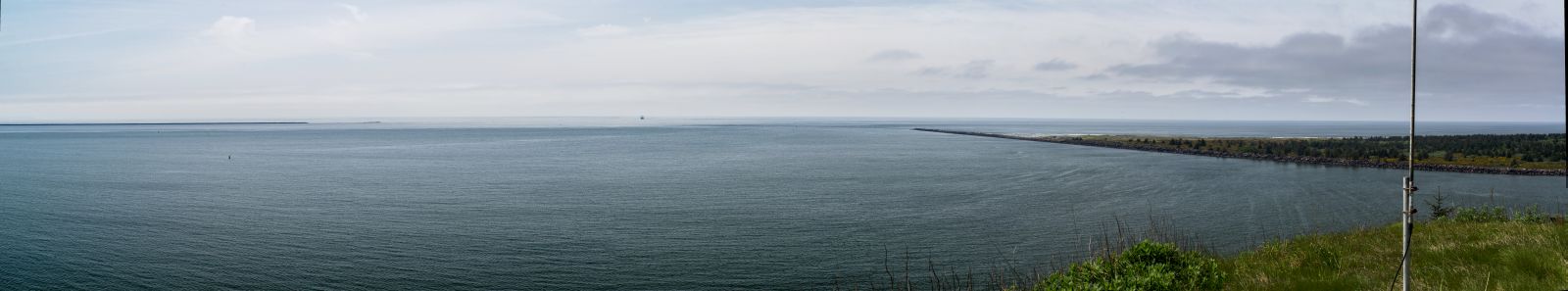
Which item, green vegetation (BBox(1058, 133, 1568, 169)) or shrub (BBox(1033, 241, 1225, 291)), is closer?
shrub (BBox(1033, 241, 1225, 291))

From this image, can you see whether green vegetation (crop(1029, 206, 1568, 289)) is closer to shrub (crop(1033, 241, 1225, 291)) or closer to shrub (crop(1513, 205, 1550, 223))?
shrub (crop(1033, 241, 1225, 291))

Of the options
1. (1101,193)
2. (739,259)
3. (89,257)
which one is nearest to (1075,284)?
(739,259)

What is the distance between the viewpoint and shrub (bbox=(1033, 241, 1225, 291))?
580 inches

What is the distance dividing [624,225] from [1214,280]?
30.5 metres

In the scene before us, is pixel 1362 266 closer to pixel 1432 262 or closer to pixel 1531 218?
pixel 1432 262

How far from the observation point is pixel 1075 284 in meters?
15.4

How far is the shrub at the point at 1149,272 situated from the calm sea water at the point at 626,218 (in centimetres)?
1363

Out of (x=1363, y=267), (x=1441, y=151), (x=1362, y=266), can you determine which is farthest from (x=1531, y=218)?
(x=1441, y=151)

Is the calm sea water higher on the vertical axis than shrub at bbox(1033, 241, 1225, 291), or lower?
lower

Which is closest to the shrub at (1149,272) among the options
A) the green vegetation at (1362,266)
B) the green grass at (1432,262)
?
the green vegetation at (1362,266)

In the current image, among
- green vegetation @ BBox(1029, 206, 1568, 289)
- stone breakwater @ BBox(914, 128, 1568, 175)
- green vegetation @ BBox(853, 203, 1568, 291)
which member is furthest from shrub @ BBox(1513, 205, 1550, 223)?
stone breakwater @ BBox(914, 128, 1568, 175)

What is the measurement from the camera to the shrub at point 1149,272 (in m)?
14.7

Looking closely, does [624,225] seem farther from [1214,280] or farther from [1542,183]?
[1542,183]

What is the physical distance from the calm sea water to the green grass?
12.0 meters
